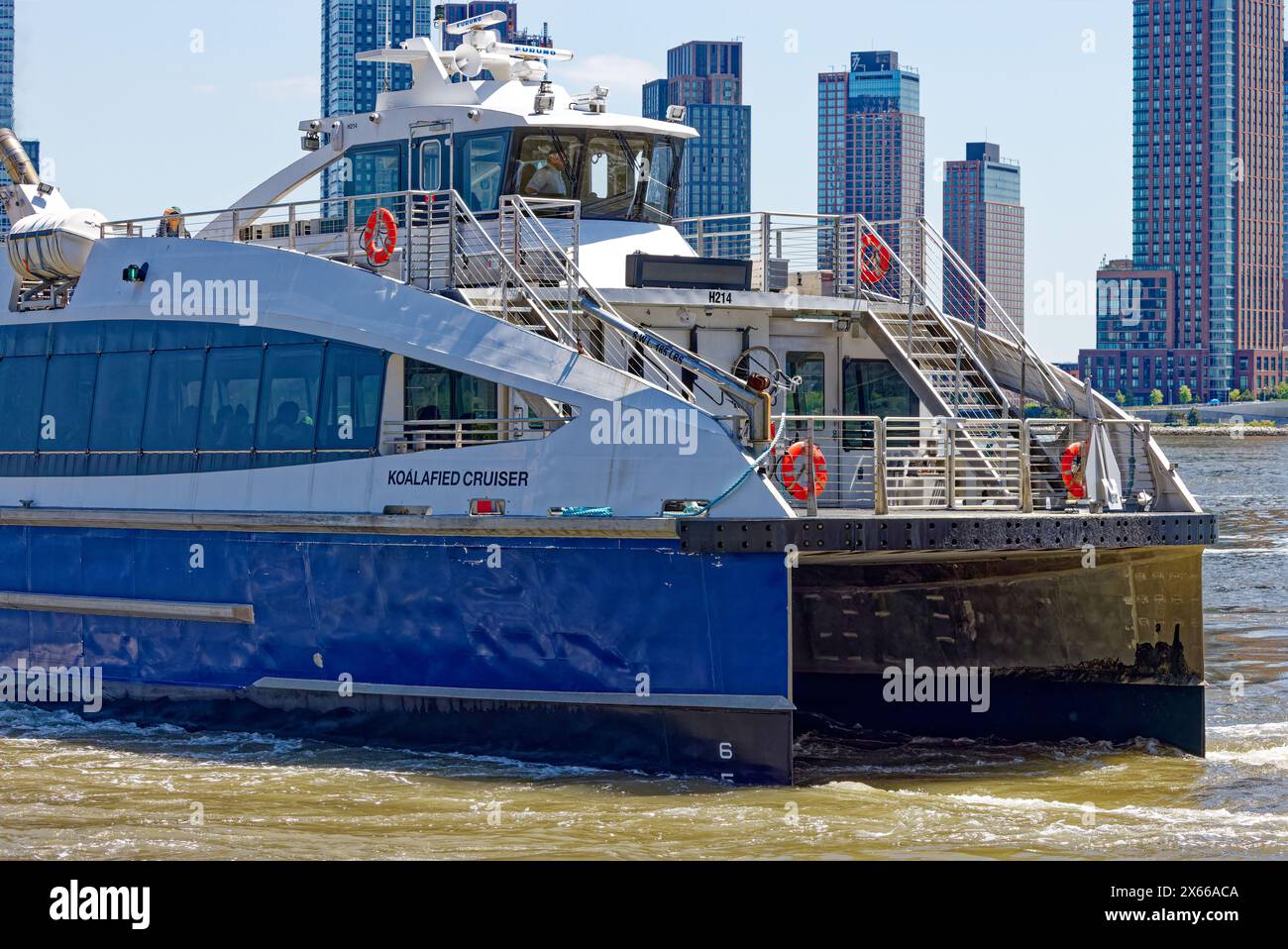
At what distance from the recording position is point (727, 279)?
15.3 meters

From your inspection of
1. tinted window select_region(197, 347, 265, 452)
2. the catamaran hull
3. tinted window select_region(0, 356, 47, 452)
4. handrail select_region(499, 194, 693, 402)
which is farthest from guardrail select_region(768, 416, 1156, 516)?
tinted window select_region(0, 356, 47, 452)

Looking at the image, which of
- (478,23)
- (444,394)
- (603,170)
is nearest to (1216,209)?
(478,23)

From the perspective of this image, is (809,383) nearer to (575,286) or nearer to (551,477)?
(575,286)

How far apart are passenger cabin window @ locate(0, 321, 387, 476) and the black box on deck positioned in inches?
88.2

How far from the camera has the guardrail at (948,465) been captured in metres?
13.1

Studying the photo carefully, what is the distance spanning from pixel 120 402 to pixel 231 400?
4.85ft

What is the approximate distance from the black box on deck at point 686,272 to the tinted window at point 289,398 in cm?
259

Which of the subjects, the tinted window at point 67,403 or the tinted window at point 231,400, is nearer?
the tinted window at point 231,400

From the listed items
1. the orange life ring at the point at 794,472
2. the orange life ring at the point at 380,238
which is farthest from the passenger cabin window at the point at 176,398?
the orange life ring at the point at 794,472

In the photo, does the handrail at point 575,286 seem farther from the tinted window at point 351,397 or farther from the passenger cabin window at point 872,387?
the passenger cabin window at point 872,387

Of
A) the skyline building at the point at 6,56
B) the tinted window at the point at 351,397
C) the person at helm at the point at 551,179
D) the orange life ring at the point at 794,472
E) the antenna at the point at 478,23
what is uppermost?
the skyline building at the point at 6,56

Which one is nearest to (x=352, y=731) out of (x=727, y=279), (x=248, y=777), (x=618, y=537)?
(x=248, y=777)
